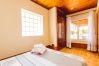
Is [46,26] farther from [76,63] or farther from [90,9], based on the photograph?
[76,63]

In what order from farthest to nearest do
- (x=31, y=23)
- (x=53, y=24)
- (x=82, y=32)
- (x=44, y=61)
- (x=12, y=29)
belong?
(x=82, y=32) < (x=53, y=24) < (x=31, y=23) < (x=12, y=29) < (x=44, y=61)

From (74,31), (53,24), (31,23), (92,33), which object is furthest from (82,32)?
(31,23)

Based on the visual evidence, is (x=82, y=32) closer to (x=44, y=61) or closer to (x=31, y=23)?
(x=31, y=23)

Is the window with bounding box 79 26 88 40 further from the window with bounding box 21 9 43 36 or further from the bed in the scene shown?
the bed

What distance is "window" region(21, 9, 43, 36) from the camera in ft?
9.46

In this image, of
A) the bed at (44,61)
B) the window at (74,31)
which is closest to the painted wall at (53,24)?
the window at (74,31)

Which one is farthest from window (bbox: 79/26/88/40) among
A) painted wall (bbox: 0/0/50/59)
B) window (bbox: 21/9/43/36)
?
painted wall (bbox: 0/0/50/59)

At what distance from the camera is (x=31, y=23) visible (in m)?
3.22

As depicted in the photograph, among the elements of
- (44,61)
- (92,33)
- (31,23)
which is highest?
(31,23)

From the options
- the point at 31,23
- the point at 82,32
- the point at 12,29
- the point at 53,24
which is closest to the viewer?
the point at 12,29

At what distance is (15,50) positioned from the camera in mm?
2344

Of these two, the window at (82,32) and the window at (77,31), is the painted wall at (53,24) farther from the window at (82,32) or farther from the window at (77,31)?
the window at (82,32)

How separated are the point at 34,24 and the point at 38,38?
0.68 metres

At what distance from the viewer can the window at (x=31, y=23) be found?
2885mm
